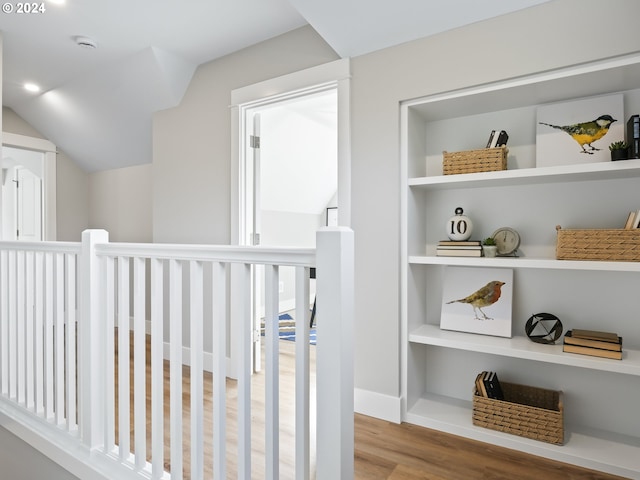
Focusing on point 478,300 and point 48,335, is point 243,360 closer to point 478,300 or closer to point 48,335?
point 48,335

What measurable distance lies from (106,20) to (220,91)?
800 mm

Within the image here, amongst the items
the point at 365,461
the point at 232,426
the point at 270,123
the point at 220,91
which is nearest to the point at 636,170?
the point at 365,461

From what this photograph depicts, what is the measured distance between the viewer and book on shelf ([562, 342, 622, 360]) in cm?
167

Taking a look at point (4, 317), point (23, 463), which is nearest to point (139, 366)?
point (23, 463)

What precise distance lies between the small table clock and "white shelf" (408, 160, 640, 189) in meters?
0.25

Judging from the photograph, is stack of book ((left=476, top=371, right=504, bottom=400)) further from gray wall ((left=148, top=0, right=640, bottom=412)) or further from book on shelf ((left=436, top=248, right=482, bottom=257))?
book on shelf ((left=436, top=248, right=482, bottom=257))

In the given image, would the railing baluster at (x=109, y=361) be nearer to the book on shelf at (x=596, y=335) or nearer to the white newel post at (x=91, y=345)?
the white newel post at (x=91, y=345)

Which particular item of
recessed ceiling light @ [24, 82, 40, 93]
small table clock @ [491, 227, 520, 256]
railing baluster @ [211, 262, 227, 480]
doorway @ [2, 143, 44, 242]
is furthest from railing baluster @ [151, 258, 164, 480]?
doorway @ [2, 143, 44, 242]

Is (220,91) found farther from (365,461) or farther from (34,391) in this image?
(365,461)

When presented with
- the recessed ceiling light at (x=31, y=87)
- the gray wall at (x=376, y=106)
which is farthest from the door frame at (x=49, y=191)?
the gray wall at (x=376, y=106)

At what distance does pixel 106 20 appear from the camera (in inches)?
97.9

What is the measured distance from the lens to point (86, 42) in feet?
9.07

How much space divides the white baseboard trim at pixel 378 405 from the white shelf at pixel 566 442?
3.2 inches

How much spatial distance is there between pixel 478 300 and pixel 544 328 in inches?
13.2
